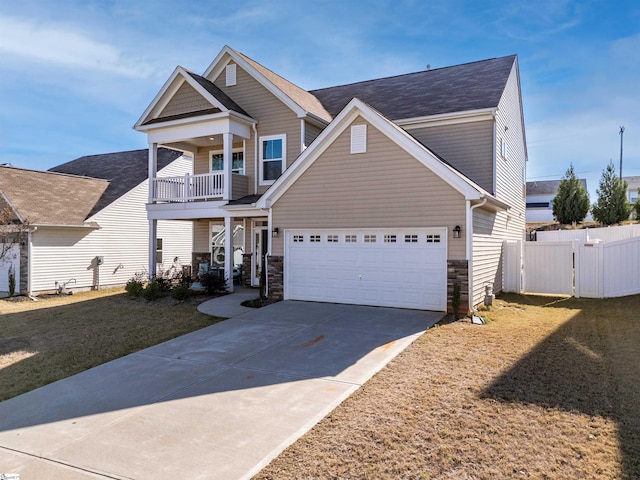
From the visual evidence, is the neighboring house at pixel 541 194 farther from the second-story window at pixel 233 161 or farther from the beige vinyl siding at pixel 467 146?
the second-story window at pixel 233 161

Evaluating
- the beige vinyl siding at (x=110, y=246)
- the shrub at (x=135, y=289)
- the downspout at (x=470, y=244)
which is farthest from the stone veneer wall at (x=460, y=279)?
the beige vinyl siding at (x=110, y=246)

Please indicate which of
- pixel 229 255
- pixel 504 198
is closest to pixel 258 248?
pixel 229 255

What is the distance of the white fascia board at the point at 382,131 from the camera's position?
1101 centimetres

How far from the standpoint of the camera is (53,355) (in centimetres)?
846

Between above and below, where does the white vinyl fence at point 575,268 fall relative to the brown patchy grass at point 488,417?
above

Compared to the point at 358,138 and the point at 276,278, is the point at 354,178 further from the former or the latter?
the point at 276,278

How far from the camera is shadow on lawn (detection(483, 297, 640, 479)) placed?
5.08m

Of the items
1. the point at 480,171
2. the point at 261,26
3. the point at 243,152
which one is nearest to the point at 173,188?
the point at 243,152

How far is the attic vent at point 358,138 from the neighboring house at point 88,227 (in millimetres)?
12778

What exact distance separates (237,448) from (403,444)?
5.51 feet

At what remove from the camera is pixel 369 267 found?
12.3m

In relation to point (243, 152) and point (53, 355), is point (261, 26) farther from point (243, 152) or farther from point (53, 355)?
point (53, 355)

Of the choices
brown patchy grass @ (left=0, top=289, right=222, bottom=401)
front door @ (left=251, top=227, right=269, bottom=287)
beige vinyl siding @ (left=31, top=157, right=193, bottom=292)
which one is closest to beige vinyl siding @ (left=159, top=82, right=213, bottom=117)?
front door @ (left=251, top=227, right=269, bottom=287)

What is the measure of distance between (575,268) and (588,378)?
8635 mm
